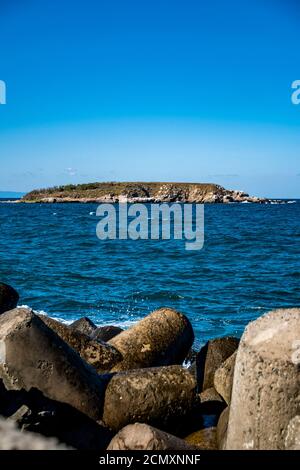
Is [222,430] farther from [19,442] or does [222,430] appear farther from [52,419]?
[19,442]

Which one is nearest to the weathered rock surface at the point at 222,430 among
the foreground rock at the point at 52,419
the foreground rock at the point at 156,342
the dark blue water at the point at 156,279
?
the foreground rock at the point at 52,419

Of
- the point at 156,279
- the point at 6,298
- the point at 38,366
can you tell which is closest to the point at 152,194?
the point at 156,279

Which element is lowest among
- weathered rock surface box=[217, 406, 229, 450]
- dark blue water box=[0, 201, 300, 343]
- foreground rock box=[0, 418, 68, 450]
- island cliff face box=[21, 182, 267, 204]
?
dark blue water box=[0, 201, 300, 343]

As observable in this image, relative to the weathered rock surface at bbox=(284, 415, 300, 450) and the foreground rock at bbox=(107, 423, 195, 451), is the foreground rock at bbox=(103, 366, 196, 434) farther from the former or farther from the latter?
the weathered rock surface at bbox=(284, 415, 300, 450)

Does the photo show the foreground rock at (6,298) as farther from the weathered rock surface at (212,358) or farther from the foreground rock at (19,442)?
the foreground rock at (19,442)

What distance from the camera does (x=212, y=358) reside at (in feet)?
24.9

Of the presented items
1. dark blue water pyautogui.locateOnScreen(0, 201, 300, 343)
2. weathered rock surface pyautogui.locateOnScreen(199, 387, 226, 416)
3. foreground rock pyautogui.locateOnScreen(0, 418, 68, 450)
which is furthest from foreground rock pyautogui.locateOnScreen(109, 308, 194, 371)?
dark blue water pyautogui.locateOnScreen(0, 201, 300, 343)

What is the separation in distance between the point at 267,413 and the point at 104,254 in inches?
987

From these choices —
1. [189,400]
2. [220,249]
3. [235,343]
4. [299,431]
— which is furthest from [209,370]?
[220,249]

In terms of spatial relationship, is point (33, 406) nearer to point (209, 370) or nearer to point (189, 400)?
point (189, 400)

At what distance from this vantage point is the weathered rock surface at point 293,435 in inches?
157

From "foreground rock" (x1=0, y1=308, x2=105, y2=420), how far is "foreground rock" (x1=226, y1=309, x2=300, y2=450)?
1943 millimetres

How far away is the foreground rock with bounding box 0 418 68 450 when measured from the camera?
3973mm
